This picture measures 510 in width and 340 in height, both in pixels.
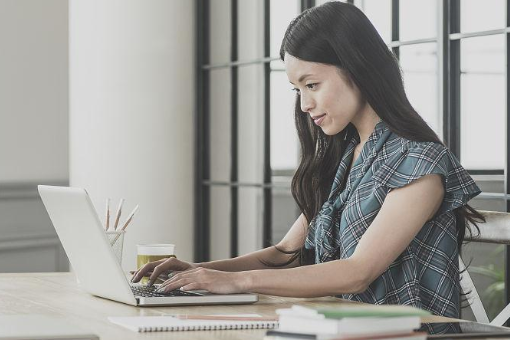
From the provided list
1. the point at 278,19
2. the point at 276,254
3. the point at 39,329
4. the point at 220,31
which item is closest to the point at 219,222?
the point at 220,31

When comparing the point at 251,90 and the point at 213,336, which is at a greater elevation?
the point at 251,90

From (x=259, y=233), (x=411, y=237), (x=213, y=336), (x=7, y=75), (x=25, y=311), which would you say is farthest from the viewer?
(x=7, y=75)

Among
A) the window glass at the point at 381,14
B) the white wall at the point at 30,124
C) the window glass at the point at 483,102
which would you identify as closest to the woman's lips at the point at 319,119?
the window glass at the point at 483,102

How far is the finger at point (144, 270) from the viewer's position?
194 centimetres

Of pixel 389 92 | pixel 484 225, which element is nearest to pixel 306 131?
pixel 389 92

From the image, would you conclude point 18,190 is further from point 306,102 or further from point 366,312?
point 366,312

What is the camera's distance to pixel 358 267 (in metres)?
1.83

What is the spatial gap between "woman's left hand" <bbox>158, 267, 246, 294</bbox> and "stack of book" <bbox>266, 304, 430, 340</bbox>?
0.66 meters

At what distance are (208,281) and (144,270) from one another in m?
0.23

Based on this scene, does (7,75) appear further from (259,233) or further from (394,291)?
(394,291)

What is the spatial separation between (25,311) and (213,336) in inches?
18.5

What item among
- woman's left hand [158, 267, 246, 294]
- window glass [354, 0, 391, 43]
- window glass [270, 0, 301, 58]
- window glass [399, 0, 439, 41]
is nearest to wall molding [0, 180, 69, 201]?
window glass [270, 0, 301, 58]

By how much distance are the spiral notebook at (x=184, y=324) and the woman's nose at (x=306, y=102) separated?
0.63 meters

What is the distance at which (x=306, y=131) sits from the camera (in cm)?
223
